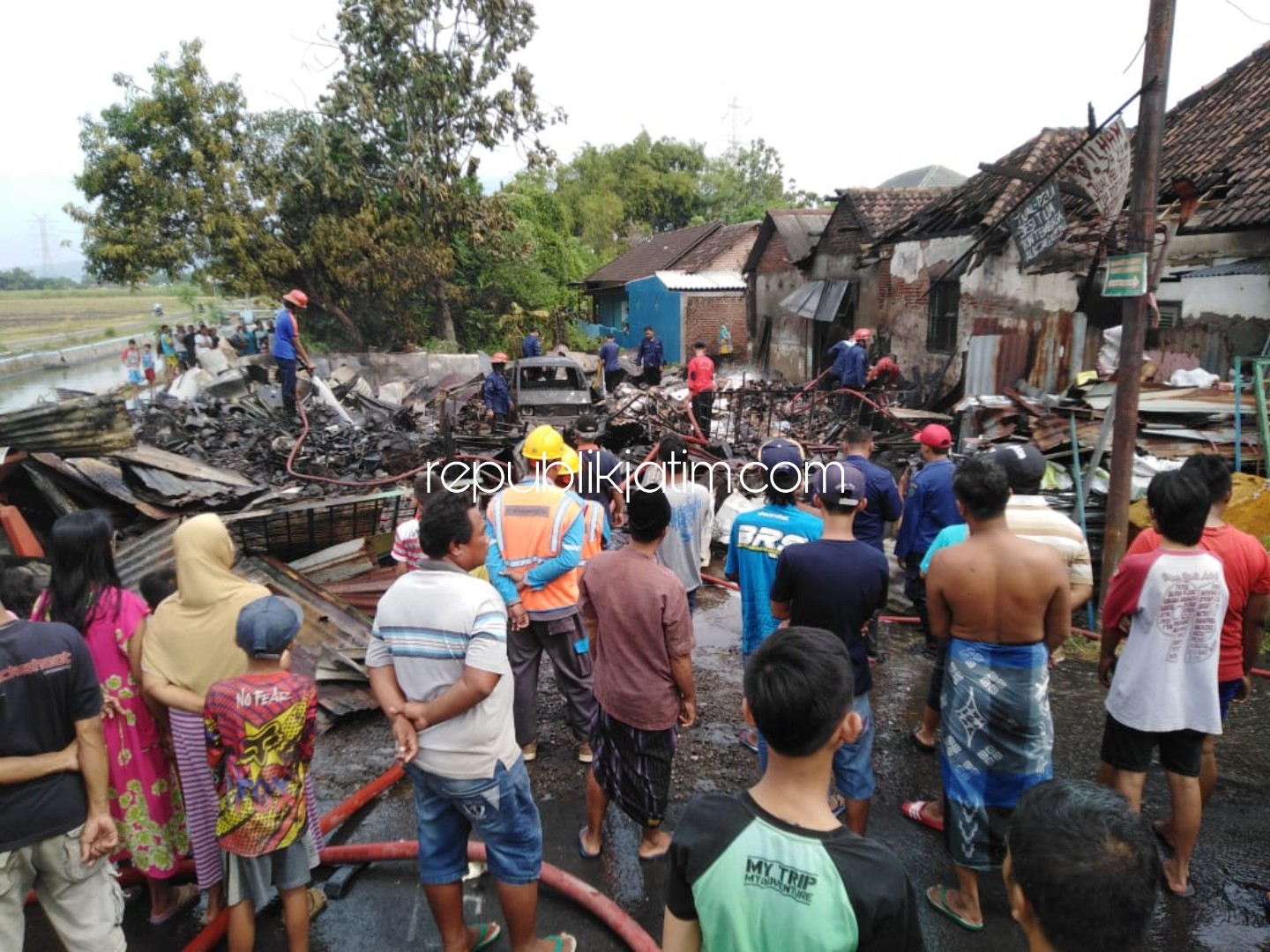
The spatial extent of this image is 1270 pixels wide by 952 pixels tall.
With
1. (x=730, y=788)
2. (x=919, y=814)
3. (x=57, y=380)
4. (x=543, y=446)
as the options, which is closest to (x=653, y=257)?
(x=57, y=380)

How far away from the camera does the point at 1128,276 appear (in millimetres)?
4832

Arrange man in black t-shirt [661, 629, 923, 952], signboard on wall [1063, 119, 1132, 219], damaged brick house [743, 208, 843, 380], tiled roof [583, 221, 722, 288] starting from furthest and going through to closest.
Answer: tiled roof [583, 221, 722, 288], damaged brick house [743, 208, 843, 380], signboard on wall [1063, 119, 1132, 219], man in black t-shirt [661, 629, 923, 952]

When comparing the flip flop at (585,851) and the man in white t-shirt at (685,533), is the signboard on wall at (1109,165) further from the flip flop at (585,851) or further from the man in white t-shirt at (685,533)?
the flip flop at (585,851)

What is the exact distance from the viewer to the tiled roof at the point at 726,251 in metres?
27.5

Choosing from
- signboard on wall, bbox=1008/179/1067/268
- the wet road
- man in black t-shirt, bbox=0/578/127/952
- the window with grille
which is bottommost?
the wet road

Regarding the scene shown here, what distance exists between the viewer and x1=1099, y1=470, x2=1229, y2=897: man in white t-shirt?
9.05ft

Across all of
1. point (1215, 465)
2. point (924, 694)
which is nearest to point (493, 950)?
point (924, 694)

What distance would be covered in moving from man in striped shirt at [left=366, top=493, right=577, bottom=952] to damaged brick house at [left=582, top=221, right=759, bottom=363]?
2288 cm

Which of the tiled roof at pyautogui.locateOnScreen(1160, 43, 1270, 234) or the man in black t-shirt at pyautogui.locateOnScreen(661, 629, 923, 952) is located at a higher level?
the tiled roof at pyautogui.locateOnScreen(1160, 43, 1270, 234)

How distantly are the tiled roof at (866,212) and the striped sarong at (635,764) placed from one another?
1558 centimetres

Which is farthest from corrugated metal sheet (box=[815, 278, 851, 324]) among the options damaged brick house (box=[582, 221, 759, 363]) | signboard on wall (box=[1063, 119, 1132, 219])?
signboard on wall (box=[1063, 119, 1132, 219])

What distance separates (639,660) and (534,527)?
972mm

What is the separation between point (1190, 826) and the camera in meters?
2.95

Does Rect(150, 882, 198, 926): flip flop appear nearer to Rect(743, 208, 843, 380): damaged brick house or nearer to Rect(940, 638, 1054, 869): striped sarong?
Rect(940, 638, 1054, 869): striped sarong
